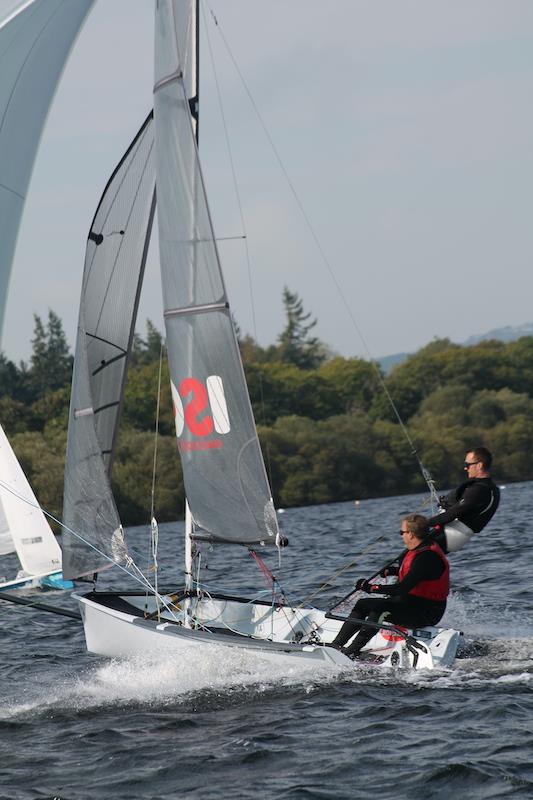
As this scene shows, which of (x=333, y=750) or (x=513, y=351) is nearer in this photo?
(x=333, y=750)

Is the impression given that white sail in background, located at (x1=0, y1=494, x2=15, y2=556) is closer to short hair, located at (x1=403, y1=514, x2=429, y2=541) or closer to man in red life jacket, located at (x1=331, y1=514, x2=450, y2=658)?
man in red life jacket, located at (x1=331, y1=514, x2=450, y2=658)

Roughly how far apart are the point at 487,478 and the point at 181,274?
10.8 ft

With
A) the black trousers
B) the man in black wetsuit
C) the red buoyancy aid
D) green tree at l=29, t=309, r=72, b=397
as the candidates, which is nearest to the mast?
the black trousers

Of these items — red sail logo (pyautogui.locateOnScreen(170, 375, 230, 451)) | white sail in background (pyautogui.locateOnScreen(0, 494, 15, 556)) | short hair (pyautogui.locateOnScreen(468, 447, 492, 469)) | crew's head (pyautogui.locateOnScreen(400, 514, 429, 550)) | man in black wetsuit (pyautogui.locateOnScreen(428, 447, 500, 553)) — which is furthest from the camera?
white sail in background (pyautogui.locateOnScreen(0, 494, 15, 556))

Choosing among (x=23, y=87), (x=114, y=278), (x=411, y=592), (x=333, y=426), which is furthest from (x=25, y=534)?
(x=333, y=426)

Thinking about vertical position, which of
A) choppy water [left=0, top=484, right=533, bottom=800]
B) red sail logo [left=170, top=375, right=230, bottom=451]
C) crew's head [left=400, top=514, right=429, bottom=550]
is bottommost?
choppy water [left=0, top=484, right=533, bottom=800]

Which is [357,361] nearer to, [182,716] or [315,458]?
[315,458]

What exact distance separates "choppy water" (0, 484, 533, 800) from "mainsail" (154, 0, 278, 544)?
1.40 m

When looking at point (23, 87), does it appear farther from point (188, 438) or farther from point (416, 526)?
point (416, 526)

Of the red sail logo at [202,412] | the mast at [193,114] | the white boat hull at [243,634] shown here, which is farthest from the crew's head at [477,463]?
the mast at [193,114]

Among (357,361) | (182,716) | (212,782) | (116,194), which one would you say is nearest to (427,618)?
(182,716)

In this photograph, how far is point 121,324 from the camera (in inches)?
414

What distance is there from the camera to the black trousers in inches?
368

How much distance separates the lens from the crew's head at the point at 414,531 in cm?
942
